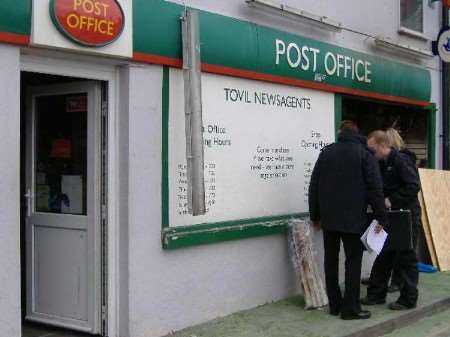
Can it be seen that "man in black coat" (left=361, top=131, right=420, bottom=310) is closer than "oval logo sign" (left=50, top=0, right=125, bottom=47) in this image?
No

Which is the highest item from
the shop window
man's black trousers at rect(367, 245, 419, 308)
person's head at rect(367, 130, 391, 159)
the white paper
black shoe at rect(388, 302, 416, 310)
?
the shop window

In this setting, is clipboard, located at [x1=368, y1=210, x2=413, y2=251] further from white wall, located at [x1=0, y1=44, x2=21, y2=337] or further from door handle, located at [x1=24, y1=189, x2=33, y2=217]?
white wall, located at [x1=0, y1=44, x2=21, y2=337]

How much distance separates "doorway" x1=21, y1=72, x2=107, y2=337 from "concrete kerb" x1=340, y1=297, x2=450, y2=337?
7.35ft

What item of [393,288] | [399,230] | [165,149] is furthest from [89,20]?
[393,288]

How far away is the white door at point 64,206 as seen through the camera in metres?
5.35

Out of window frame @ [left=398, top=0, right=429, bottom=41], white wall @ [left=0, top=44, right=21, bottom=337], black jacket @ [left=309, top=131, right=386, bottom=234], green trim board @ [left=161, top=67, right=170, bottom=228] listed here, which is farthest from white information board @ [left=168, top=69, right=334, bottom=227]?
window frame @ [left=398, top=0, right=429, bottom=41]

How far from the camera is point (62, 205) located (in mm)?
5613

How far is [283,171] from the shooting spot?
692 cm

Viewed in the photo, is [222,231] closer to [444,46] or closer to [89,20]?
[89,20]

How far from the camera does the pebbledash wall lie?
4406mm

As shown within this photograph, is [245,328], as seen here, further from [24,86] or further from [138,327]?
[24,86]

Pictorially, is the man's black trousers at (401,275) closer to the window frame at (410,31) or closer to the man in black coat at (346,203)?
the man in black coat at (346,203)

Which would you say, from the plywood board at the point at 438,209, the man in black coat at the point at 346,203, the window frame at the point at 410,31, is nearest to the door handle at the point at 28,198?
the man in black coat at the point at 346,203

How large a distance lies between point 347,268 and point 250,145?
1465 mm
